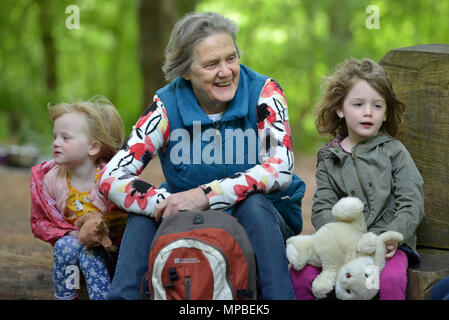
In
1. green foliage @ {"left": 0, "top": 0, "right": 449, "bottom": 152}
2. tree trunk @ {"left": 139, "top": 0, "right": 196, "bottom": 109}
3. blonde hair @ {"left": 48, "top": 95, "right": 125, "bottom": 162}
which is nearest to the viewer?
blonde hair @ {"left": 48, "top": 95, "right": 125, "bottom": 162}

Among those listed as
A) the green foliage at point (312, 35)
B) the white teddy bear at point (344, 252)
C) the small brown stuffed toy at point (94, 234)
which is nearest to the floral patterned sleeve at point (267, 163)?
the white teddy bear at point (344, 252)

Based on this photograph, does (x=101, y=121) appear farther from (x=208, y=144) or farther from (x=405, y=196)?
(x=405, y=196)

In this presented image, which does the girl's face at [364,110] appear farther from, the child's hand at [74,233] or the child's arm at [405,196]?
the child's hand at [74,233]

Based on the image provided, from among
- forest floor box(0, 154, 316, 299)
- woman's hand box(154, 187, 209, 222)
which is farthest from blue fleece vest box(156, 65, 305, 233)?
forest floor box(0, 154, 316, 299)

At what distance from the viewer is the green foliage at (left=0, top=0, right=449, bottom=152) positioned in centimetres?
1234

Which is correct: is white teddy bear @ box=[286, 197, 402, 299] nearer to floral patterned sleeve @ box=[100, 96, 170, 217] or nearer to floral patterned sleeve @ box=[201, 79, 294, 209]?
floral patterned sleeve @ box=[201, 79, 294, 209]

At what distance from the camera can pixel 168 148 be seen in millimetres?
2982

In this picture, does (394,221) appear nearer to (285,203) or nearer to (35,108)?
(285,203)

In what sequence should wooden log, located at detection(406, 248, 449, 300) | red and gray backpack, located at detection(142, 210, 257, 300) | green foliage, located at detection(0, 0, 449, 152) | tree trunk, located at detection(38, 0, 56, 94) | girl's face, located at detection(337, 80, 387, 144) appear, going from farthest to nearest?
tree trunk, located at detection(38, 0, 56, 94) < green foliage, located at detection(0, 0, 449, 152) < girl's face, located at detection(337, 80, 387, 144) < wooden log, located at detection(406, 248, 449, 300) < red and gray backpack, located at detection(142, 210, 257, 300)

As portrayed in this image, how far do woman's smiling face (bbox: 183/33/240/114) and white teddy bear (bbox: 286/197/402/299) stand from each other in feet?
2.74

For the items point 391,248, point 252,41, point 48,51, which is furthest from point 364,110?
point 48,51
